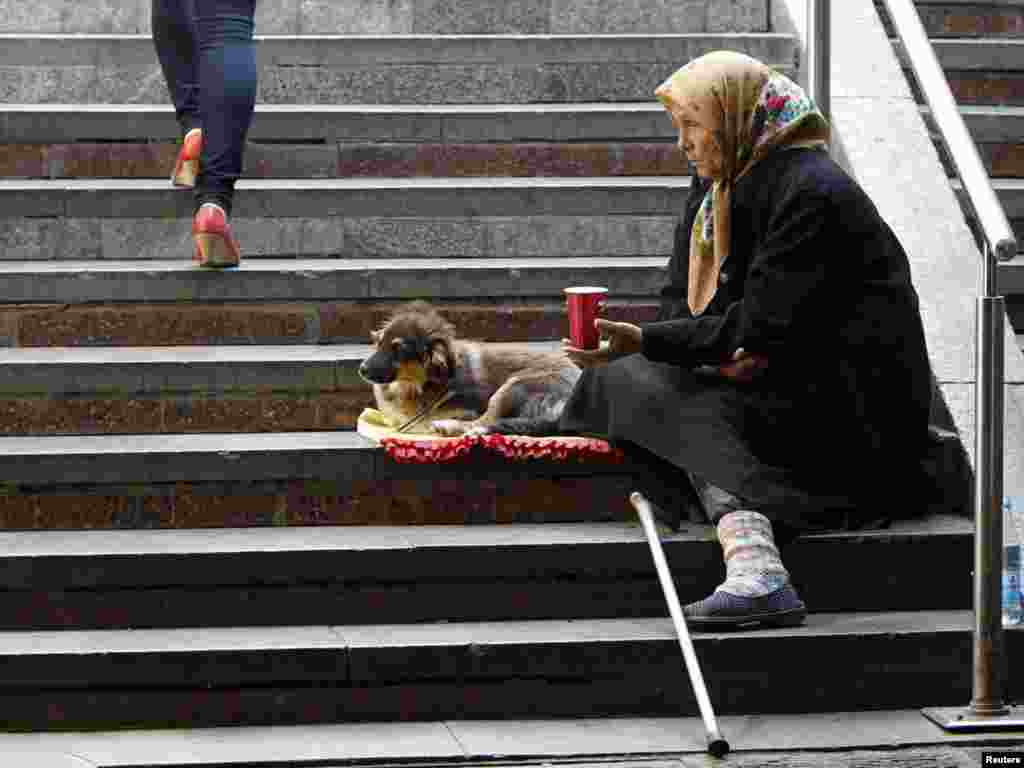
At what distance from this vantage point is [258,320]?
22.9 ft

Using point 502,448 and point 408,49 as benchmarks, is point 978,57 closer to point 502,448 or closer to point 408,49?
point 408,49

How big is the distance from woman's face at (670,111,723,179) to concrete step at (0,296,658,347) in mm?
1014

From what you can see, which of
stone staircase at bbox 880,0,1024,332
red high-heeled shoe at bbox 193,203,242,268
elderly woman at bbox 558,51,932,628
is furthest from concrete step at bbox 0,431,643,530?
stone staircase at bbox 880,0,1024,332

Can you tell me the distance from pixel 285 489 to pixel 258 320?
36.9 inches

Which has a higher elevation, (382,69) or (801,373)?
(382,69)

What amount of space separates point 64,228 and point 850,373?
303 centimetres

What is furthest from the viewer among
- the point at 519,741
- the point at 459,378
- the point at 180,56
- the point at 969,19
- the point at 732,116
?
the point at 969,19

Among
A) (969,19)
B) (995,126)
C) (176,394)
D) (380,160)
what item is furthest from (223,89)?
(969,19)

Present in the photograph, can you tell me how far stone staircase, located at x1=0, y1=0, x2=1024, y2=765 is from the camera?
5.63 meters

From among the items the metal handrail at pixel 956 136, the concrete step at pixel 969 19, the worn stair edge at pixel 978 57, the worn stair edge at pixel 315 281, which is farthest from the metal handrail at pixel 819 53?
the concrete step at pixel 969 19

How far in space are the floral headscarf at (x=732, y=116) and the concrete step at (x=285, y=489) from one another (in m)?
0.71

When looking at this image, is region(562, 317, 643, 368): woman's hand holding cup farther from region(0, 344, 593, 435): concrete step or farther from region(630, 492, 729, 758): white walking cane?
region(0, 344, 593, 435): concrete step

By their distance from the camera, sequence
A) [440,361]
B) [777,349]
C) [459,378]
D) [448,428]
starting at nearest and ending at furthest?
[777,349], [448,428], [440,361], [459,378]

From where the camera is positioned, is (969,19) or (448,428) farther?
(969,19)
